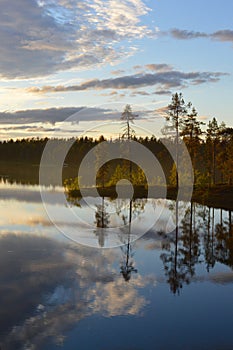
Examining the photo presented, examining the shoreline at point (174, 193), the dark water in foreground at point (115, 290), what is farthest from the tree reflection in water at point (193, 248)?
the shoreline at point (174, 193)

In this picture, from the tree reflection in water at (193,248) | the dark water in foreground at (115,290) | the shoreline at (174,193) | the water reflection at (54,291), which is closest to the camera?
the dark water in foreground at (115,290)

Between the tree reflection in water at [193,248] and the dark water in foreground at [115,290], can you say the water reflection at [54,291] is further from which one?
the tree reflection in water at [193,248]

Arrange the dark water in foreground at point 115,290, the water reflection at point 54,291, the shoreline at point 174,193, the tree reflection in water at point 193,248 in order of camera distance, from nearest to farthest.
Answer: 1. the dark water in foreground at point 115,290
2. the water reflection at point 54,291
3. the tree reflection in water at point 193,248
4. the shoreline at point 174,193

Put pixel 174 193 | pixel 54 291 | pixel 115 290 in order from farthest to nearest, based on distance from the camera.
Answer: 1. pixel 174 193
2. pixel 115 290
3. pixel 54 291

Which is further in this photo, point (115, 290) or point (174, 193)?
point (174, 193)

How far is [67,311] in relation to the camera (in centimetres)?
1622

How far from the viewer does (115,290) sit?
1891 centimetres

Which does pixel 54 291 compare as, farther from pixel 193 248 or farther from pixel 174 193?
pixel 174 193

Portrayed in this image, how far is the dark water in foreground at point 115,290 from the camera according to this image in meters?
13.9

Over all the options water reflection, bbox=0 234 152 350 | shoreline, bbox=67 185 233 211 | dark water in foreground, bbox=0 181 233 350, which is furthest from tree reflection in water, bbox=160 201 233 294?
shoreline, bbox=67 185 233 211

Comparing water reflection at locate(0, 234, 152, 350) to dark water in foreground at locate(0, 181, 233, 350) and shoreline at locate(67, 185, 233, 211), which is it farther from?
shoreline at locate(67, 185, 233, 211)

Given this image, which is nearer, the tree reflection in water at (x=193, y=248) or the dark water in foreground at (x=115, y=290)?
the dark water in foreground at (x=115, y=290)

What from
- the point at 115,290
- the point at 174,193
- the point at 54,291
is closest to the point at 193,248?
the point at 115,290

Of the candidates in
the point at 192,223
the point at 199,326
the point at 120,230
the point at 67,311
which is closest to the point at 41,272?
the point at 67,311
